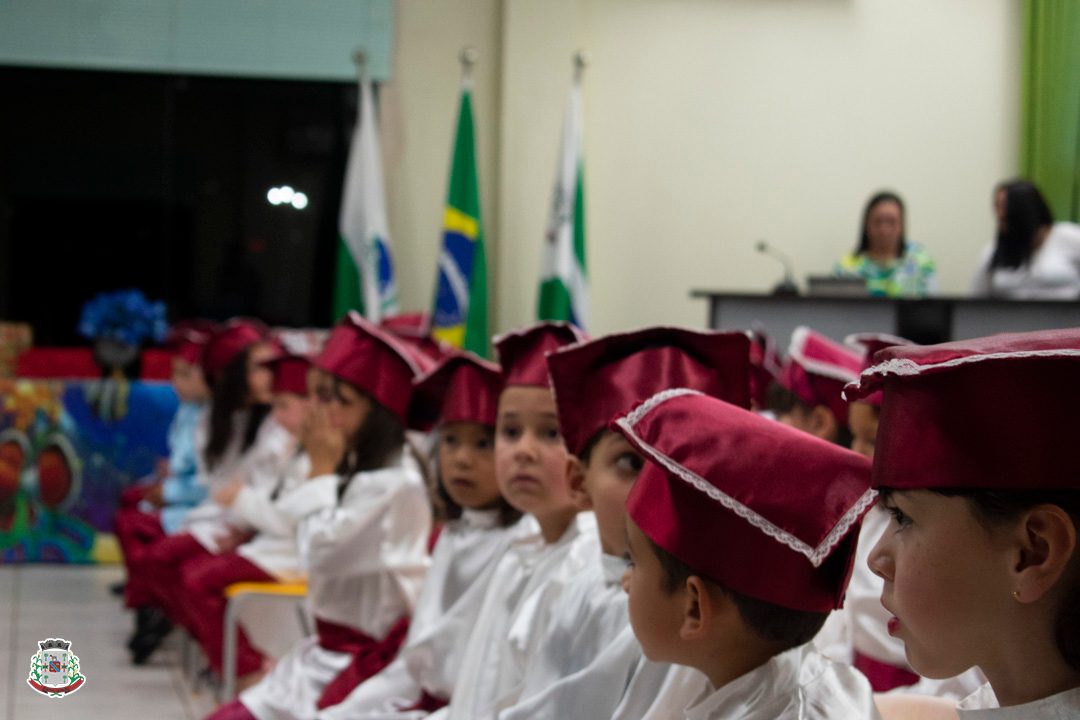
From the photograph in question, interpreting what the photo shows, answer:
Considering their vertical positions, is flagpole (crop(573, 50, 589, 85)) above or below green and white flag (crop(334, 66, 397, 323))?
above

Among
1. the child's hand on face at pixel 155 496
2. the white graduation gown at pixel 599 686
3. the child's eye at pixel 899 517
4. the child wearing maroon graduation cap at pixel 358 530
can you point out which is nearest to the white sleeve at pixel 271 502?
the child wearing maroon graduation cap at pixel 358 530

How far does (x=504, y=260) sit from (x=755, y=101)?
1786 mm

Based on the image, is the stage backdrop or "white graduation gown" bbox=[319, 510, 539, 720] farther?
the stage backdrop

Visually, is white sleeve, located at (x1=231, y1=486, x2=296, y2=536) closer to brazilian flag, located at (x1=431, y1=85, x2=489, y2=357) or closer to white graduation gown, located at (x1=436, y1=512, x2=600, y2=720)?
white graduation gown, located at (x1=436, y1=512, x2=600, y2=720)

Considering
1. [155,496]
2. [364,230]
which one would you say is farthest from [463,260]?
[155,496]

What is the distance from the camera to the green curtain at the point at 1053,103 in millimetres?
7672

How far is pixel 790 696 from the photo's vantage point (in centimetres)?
138

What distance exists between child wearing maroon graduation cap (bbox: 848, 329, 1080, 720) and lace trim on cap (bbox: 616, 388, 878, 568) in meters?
0.24

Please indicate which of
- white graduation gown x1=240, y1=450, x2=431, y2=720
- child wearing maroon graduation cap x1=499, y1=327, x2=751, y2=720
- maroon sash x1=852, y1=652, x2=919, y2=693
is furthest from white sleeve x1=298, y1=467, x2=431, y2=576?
child wearing maroon graduation cap x1=499, y1=327, x2=751, y2=720

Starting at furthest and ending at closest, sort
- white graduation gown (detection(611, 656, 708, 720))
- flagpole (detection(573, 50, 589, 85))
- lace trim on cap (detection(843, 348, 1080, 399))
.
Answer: flagpole (detection(573, 50, 589, 85)) < white graduation gown (detection(611, 656, 708, 720)) < lace trim on cap (detection(843, 348, 1080, 399))

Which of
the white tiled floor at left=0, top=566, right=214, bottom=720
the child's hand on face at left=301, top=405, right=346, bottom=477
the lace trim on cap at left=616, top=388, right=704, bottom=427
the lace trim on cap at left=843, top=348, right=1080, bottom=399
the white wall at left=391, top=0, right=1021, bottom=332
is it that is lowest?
the white tiled floor at left=0, top=566, right=214, bottom=720

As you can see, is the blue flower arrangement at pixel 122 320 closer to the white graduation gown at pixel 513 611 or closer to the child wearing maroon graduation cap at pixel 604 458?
the white graduation gown at pixel 513 611

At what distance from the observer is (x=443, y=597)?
8.54ft

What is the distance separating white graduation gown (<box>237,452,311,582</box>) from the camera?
13.0 feet
